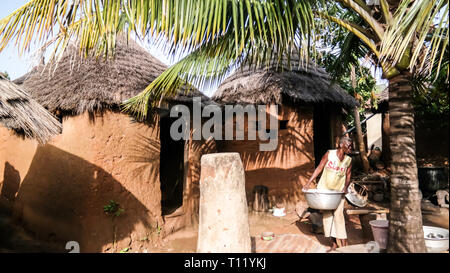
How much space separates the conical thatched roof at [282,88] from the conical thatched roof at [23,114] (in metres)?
3.91

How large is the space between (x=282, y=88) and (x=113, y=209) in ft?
13.5

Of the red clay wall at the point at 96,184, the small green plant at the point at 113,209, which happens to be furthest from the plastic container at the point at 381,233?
the small green plant at the point at 113,209

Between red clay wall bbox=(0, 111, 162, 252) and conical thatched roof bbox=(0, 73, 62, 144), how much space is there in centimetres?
56

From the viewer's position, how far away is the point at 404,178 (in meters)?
2.82

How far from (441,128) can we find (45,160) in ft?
32.9

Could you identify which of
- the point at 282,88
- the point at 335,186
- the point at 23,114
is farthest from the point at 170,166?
the point at 335,186

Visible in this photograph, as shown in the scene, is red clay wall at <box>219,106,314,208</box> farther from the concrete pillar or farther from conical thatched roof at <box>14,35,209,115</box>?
→ the concrete pillar

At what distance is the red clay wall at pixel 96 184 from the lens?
463 cm

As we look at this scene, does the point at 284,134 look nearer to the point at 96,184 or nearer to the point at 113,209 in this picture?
the point at 113,209

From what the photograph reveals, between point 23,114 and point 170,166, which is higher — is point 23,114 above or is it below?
above

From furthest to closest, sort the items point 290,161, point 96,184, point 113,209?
point 290,161, point 113,209, point 96,184

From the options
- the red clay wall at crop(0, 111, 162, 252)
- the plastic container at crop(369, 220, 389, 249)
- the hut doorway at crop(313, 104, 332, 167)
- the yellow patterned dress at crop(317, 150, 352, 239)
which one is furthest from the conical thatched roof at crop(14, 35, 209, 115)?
the hut doorway at crop(313, 104, 332, 167)
